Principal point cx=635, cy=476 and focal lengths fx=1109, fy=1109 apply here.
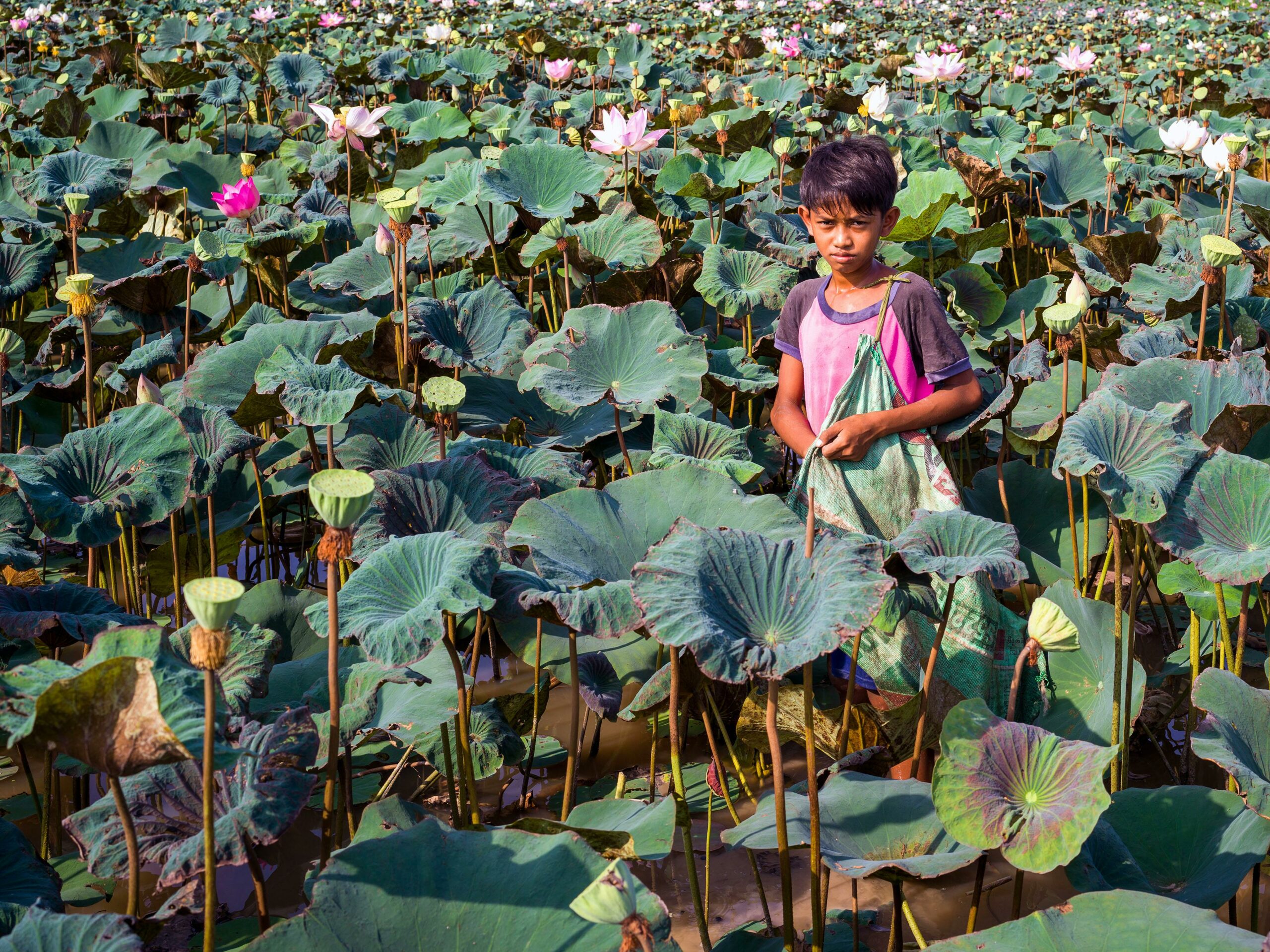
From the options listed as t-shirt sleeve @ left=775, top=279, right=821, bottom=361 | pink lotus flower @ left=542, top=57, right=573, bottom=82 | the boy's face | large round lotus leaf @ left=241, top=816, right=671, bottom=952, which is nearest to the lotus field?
large round lotus leaf @ left=241, top=816, right=671, bottom=952

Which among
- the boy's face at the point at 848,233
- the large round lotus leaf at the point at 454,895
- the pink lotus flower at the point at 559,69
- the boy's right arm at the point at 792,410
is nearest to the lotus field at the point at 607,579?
the large round lotus leaf at the point at 454,895

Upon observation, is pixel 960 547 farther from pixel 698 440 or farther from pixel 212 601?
pixel 212 601

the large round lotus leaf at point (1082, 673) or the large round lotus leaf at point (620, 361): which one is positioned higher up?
the large round lotus leaf at point (620, 361)

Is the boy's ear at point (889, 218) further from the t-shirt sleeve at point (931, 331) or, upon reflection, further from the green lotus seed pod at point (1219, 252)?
the green lotus seed pod at point (1219, 252)

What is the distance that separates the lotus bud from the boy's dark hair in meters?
0.74

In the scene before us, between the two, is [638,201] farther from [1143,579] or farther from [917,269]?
[1143,579]

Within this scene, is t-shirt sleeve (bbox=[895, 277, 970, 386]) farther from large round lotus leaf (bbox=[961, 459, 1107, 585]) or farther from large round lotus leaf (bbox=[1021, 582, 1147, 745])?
large round lotus leaf (bbox=[961, 459, 1107, 585])

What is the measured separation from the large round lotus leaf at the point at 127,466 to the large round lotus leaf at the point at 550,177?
154 centimetres

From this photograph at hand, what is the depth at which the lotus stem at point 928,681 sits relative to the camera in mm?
1555

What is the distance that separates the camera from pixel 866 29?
36.8ft

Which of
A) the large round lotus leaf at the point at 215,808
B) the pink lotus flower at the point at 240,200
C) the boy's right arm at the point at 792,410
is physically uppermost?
the pink lotus flower at the point at 240,200

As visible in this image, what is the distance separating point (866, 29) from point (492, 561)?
36.4 ft

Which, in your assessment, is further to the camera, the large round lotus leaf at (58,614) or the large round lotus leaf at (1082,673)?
the large round lotus leaf at (1082,673)

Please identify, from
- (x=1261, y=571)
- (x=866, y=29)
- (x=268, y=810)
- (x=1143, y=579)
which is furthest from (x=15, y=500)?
(x=866, y=29)
